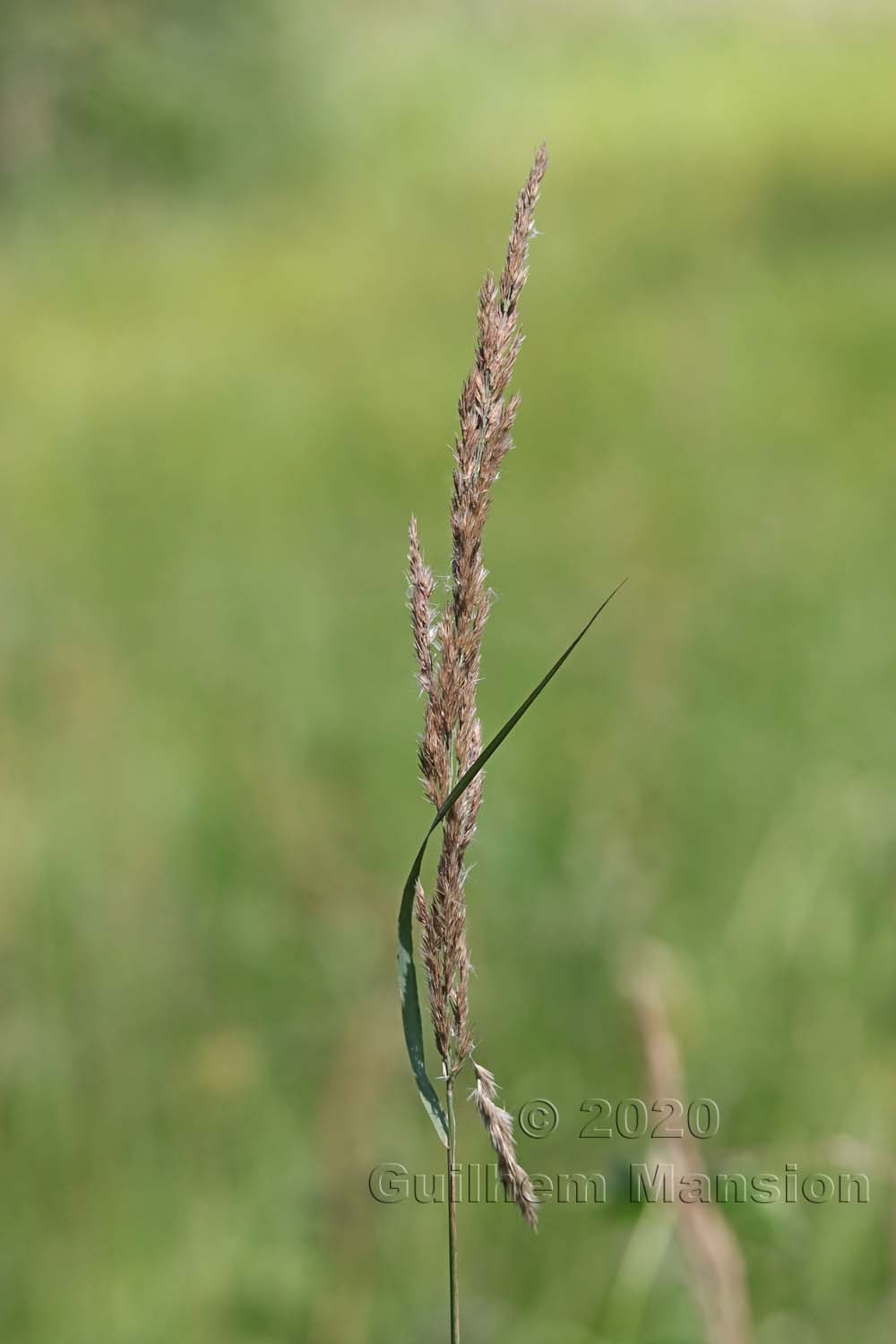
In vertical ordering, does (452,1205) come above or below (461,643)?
below

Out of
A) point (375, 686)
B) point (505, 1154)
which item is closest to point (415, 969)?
point (505, 1154)

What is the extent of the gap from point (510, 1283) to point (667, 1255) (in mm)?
296

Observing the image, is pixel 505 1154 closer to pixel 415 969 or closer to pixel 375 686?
pixel 415 969

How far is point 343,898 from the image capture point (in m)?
2.68

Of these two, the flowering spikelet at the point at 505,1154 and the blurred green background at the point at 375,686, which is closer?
the flowering spikelet at the point at 505,1154

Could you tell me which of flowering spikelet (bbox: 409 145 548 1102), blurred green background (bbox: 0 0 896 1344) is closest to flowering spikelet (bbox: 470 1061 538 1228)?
flowering spikelet (bbox: 409 145 548 1102)

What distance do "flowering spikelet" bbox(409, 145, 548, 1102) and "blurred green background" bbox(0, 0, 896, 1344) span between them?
67 cm

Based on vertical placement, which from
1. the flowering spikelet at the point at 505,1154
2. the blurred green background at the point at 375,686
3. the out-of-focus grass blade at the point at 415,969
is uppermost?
the out-of-focus grass blade at the point at 415,969

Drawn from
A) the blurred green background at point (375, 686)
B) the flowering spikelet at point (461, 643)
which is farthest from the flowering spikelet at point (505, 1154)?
the blurred green background at point (375, 686)

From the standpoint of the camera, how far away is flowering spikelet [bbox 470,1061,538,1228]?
607 mm

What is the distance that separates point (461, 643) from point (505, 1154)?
21 cm

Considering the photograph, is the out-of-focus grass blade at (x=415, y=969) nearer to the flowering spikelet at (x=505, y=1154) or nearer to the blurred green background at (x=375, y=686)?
the flowering spikelet at (x=505, y=1154)

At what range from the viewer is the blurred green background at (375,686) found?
182 centimetres

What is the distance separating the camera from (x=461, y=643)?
2.05ft
